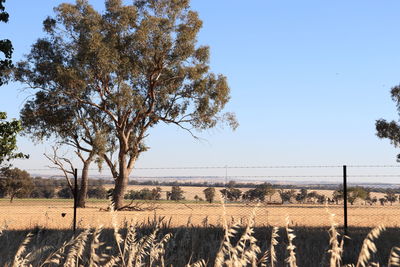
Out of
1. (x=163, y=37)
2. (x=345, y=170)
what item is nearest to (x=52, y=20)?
(x=163, y=37)

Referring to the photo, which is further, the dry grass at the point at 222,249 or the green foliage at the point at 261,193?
the green foliage at the point at 261,193

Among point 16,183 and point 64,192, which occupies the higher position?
point 16,183

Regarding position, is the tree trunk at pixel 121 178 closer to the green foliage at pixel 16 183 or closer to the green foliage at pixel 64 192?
the green foliage at pixel 16 183

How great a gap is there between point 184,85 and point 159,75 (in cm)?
208

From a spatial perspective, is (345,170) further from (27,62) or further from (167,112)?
(27,62)

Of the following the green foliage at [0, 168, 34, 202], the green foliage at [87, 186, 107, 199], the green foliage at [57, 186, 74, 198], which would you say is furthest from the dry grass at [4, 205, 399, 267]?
the green foliage at [87, 186, 107, 199]

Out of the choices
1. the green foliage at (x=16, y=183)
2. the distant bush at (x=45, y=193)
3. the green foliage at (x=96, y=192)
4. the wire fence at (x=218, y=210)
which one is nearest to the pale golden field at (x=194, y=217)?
the wire fence at (x=218, y=210)

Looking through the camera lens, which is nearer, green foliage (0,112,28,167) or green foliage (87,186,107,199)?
green foliage (0,112,28,167)

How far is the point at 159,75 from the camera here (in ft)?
123

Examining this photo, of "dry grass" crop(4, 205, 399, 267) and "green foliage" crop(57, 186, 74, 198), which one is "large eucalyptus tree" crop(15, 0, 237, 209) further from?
"green foliage" crop(57, 186, 74, 198)

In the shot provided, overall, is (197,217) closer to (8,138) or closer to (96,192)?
(8,138)

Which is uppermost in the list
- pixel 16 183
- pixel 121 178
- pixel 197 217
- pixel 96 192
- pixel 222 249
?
pixel 222 249

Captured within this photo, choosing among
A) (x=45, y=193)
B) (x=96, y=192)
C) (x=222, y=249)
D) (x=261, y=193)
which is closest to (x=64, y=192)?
(x=45, y=193)

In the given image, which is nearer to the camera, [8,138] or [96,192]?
[8,138]
